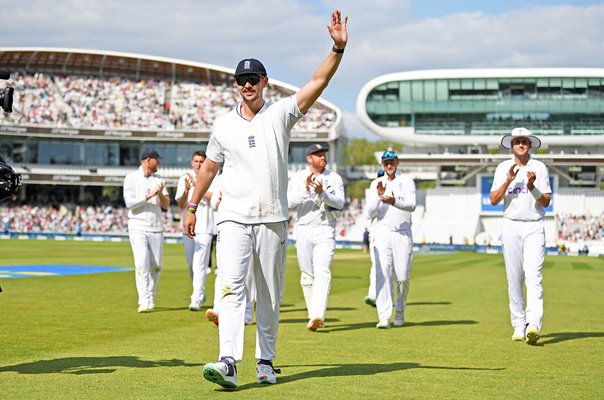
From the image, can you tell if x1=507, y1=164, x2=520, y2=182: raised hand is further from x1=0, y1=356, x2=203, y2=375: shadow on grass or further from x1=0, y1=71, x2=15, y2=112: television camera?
x1=0, y1=71, x2=15, y2=112: television camera

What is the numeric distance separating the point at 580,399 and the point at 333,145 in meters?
77.3

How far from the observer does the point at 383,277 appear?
41.2 ft

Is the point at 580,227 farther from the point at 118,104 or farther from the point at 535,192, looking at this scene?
the point at 535,192

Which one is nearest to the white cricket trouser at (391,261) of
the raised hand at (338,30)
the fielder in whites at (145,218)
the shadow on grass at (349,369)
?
the fielder in whites at (145,218)

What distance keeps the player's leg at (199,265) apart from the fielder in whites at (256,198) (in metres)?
6.92

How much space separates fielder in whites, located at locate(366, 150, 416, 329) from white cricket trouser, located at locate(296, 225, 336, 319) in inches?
31.6

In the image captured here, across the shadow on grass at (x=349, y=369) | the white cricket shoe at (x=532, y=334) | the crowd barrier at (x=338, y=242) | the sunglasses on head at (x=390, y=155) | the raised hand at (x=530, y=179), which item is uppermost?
the sunglasses on head at (x=390, y=155)

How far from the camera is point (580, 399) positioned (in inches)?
271

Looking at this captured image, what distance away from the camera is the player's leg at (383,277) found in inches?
487

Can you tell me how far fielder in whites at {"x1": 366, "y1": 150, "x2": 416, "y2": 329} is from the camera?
12523 millimetres

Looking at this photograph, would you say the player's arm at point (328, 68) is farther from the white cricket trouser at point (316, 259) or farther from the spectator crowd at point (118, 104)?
the spectator crowd at point (118, 104)

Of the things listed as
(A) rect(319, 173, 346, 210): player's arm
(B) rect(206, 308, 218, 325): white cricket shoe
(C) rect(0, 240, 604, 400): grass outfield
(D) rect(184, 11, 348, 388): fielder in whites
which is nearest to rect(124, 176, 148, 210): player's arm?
(C) rect(0, 240, 604, 400): grass outfield

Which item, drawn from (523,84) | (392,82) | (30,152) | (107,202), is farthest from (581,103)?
(30,152)

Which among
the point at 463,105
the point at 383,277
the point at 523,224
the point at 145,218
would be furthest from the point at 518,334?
the point at 463,105
